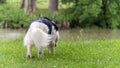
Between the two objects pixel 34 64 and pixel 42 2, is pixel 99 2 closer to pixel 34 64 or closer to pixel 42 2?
pixel 42 2

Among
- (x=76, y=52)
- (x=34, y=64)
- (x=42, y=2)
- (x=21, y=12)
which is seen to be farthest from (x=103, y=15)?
(x=34, y=64)

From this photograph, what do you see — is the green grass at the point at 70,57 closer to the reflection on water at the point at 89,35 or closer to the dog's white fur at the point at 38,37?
the dog's white fur at the point at 38,37

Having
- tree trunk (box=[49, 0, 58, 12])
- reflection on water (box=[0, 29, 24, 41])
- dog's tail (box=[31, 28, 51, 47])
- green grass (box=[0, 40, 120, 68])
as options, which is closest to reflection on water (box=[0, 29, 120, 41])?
reflection on water (box=[0, 29, 24, 41])

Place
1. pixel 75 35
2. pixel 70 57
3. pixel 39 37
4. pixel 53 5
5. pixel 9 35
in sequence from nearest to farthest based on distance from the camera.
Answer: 1. pixel 39 37
2. pixel 70 57
3. pixel 9 35
4. pixel 75 35
5. pixel 53 5

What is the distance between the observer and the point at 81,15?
1085 inches

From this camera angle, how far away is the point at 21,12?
27.9 metres

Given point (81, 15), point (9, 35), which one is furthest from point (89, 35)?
point (81, 15)

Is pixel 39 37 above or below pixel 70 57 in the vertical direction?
above

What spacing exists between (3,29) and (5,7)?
12.1 ft

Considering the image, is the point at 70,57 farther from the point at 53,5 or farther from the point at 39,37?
the point at 53,5

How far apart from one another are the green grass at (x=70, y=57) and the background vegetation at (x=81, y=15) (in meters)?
15.0

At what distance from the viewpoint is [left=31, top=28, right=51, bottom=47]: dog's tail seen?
857cm

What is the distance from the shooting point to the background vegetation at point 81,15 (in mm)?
26672

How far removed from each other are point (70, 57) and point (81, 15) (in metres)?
18.1
